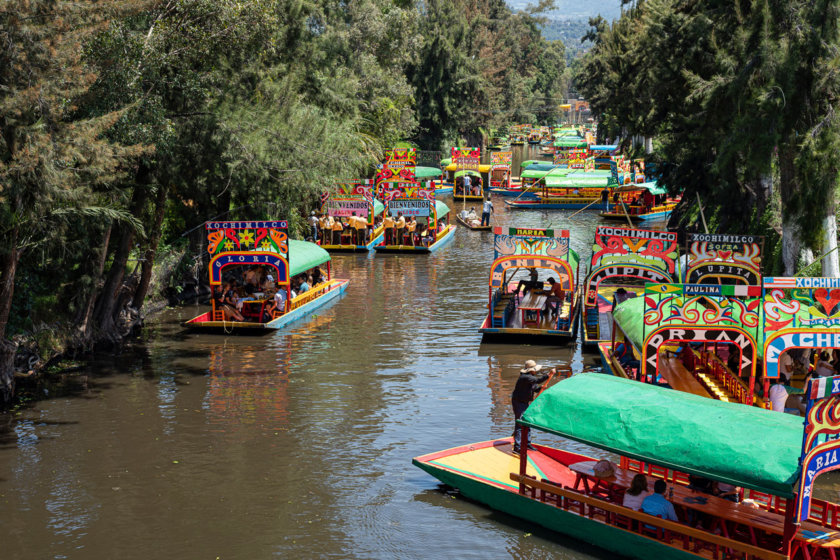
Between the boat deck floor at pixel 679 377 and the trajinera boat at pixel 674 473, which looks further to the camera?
the boat deck floor at pixel 679 377

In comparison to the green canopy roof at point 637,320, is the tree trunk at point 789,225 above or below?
above

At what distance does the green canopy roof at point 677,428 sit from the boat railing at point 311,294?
1602cm

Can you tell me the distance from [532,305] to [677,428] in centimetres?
1509

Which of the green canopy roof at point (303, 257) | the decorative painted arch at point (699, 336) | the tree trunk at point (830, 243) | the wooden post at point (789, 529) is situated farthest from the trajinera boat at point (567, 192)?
the wooden post at point (789, 529)

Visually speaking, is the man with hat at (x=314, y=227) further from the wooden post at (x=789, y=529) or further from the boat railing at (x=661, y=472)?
the wooden post at (x=789, y=529)

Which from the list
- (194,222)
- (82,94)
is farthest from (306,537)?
(194,222)

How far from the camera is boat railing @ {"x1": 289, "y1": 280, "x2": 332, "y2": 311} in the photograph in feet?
94.9

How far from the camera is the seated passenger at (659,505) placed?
12.5 metres

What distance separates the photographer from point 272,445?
17594mm

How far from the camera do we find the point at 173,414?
19484 millimetres

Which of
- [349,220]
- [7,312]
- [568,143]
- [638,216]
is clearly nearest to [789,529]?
[7,312]

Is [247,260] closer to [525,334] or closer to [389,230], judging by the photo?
[525,334]

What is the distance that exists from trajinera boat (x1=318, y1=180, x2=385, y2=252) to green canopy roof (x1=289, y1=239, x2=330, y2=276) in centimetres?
1102

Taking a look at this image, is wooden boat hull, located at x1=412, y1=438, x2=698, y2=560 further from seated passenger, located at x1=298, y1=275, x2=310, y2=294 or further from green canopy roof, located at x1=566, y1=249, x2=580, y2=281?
seated passenger, located at x1=298, y1=275, x2=310, y2=294
